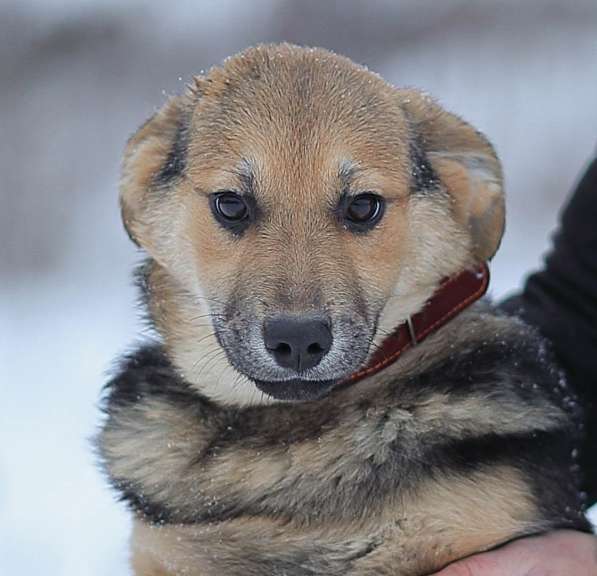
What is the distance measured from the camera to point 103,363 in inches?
255

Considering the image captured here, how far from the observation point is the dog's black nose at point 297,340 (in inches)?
91.6

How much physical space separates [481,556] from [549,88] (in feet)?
24.5

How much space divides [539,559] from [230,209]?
1039 mm

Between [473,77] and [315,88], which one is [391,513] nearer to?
[315,88]

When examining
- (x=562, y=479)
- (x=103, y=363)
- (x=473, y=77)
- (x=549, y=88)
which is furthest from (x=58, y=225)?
(x=562, y=479)

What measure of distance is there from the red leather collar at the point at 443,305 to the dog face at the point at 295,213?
3 centimetres

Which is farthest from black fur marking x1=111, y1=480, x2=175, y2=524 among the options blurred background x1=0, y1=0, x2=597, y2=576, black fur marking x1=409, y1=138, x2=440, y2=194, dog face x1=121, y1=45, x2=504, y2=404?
blurred background x1=0, y1=0, x2=597, y2=576

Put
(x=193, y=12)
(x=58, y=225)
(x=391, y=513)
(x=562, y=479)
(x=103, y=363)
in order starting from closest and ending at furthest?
(x=391, y=513), (x=562, y=479), (x=103, y=363), (x=58, y=225), (x=193, y=12)

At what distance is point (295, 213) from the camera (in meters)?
2.51

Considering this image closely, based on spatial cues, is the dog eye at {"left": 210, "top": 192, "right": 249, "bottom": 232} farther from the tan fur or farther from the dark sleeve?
the dark sleeve

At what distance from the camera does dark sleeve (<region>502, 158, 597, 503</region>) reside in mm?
3312

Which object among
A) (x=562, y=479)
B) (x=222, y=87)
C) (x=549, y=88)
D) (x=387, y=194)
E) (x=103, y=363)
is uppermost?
(x=222, y=87)

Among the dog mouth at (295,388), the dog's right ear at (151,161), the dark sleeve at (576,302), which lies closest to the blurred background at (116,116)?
the dark sleeve at (576,302)

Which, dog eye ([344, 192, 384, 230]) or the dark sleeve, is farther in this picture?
the dark sleeve
